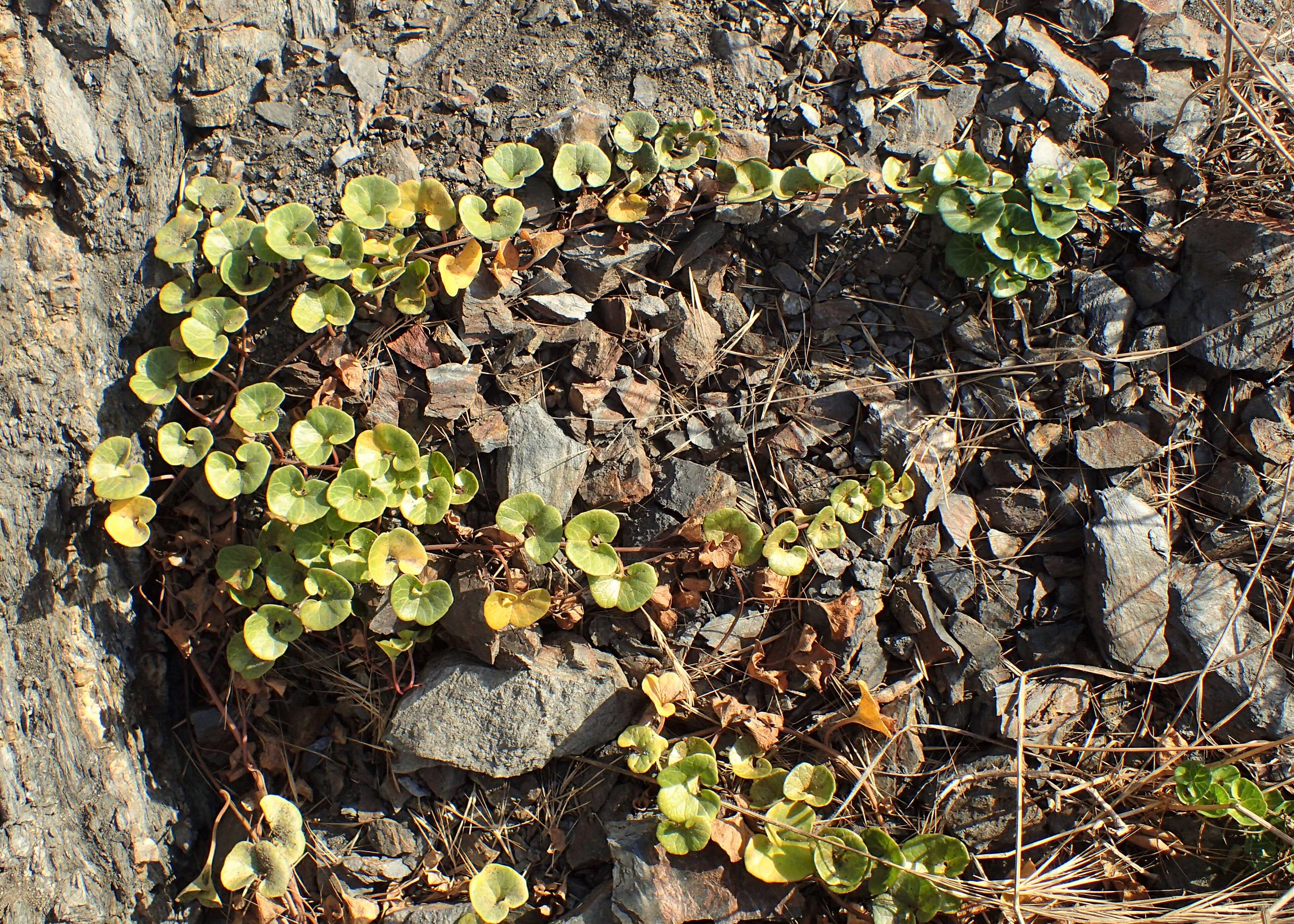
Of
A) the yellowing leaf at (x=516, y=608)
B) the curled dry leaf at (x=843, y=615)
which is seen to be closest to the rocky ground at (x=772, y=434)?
the curled dry leaf at (x=843, y=615)

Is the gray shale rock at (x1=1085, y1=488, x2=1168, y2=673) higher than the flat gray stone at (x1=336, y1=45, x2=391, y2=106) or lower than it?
lower

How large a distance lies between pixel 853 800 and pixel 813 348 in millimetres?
1206

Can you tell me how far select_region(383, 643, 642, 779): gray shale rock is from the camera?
2.10 meters

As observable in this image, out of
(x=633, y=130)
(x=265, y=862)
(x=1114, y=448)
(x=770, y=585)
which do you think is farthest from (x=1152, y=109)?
(x=265, y=862)

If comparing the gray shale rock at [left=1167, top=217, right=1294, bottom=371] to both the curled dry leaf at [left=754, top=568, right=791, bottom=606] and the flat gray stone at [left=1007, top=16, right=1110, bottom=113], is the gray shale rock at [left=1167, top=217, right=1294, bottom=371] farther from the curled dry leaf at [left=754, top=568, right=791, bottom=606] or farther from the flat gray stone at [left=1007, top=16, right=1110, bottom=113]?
the curled dry leaf at [left=754, top=568, right=791, bottom=606]

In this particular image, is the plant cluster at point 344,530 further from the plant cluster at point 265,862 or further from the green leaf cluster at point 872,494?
the plant cluster at point 265,862

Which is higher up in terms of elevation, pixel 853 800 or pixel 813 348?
pixel 813 348

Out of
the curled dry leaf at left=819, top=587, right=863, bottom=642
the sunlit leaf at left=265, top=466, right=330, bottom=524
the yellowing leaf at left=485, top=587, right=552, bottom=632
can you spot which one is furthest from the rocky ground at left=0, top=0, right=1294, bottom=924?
the sunlit leaf at left=265, top=466, right=330, bottom=524

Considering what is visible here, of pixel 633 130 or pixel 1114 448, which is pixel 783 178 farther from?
pixel 1114 448

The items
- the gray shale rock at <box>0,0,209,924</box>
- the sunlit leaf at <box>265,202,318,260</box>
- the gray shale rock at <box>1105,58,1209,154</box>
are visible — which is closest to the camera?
the gray shale rock at <box>0,0,209,924</box>

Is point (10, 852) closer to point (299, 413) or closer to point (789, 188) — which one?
point (299, 413)

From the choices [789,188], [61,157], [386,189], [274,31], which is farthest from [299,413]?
[789,188]

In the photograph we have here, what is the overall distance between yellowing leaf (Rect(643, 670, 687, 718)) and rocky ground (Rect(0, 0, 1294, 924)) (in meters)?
0.10

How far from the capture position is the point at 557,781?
215 centimetres
